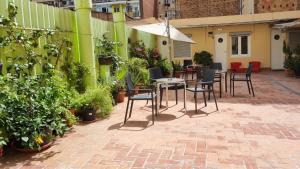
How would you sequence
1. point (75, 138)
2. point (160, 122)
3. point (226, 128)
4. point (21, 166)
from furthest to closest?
point (160, 122), point (226, 128), point (75, 138), point (21, 166)

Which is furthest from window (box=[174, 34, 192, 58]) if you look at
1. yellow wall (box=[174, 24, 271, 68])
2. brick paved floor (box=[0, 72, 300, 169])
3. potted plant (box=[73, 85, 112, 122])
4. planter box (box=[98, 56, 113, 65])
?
potted plant (box=[73, 85, 112, 122])

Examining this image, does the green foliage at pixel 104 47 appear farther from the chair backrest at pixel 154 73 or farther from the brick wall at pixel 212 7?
the brick wall at pixel 212 7

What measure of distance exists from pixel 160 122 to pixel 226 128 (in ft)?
4.10

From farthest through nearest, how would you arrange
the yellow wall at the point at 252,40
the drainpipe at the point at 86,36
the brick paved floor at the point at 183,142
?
the yellow wall at the point at 252,40
the drainpipe at the point at 86,36
the brick paved floor at the point at 183,142

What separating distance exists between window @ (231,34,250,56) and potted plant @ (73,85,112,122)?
12.5m

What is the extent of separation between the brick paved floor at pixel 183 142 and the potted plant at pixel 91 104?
9.1 inches

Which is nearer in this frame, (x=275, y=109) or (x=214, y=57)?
(x=275, y=109)

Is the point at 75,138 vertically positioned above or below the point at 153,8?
below

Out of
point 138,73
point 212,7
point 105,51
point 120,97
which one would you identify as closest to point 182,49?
point 212,7

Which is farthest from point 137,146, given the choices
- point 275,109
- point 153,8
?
point 153,8

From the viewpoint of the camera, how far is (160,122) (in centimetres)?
571

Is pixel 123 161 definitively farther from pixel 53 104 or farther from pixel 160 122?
pixel 160 122

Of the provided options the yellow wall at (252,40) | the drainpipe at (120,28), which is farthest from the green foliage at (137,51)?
the yellow wall at (252,40)

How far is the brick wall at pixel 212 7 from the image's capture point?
23.4 metres
